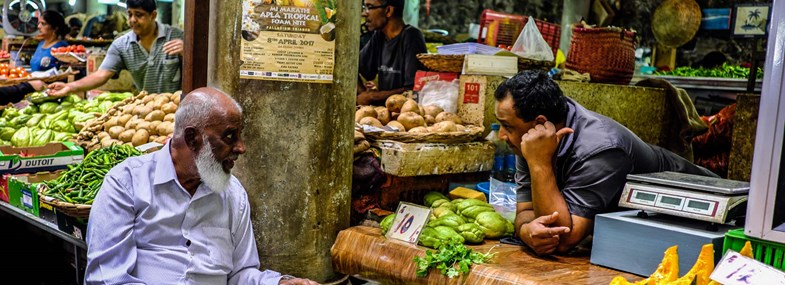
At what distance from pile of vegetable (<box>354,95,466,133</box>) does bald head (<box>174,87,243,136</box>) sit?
4.05 feet

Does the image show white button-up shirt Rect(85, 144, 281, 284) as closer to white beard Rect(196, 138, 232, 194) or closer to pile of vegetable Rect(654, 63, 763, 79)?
white beard Rect(196, 138, 232, 194)

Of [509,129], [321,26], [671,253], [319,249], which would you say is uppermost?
[321,26]

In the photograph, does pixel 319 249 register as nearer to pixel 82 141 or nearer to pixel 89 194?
pixel 89 194

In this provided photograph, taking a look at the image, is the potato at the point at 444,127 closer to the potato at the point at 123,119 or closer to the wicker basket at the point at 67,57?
the potato at the point at 123,119

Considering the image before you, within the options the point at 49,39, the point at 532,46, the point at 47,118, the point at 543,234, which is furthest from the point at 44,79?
the point at 543,234

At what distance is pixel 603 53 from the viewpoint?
5.10 meters

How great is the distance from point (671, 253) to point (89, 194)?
300 cm

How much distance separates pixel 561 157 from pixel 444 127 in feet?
3.48

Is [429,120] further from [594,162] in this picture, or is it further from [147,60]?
[147,60]

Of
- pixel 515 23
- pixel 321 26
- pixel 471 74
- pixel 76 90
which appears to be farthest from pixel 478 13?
pixel 321 26

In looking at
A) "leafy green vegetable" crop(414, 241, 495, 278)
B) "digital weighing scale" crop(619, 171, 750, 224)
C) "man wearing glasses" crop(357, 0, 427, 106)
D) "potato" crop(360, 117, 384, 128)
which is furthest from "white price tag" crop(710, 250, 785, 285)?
"man wearing glasses" crop(357, 0, 427, 106)

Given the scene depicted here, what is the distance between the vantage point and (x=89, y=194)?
3.96m

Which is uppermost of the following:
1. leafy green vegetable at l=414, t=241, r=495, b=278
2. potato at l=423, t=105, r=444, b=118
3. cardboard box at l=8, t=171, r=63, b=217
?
potato at l=423, t=105, r=444, b=118

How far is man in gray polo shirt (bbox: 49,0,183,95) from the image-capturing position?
646 centimetres
